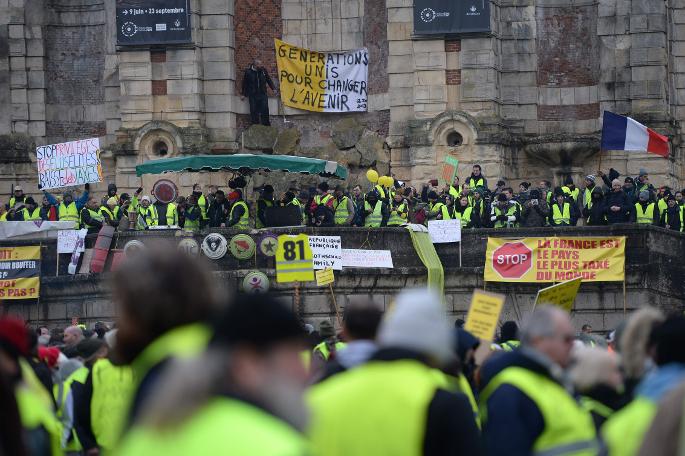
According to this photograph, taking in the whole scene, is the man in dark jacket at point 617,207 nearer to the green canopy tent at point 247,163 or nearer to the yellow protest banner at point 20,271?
the green canopy tent at point 247,163

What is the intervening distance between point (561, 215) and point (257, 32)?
10.6m

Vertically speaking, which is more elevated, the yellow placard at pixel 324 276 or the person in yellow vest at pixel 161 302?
the person in yellow vest at pixel 161 302

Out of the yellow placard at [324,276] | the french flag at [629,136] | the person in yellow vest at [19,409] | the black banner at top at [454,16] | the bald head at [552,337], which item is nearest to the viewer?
the person in yellow vest at [19,409]

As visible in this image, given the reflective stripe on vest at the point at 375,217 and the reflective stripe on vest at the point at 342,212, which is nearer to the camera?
the reflective stripe on vest at the point at 375,217

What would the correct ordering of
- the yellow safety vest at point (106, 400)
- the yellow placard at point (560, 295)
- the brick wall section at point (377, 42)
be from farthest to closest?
the brick wall section at point (377, 42) < the yellow placard at point (560, 295) < the yellow safety vest at point (106, 400)

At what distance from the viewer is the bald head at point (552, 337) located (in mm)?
8289

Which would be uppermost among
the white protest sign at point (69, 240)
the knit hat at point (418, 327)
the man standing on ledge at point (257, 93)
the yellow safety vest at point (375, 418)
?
the man standing on ledge at point (257, 93)

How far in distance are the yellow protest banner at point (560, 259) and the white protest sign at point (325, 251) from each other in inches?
109

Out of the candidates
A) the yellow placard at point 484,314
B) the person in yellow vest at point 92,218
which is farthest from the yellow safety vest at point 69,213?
the yellow placard at point 484,314

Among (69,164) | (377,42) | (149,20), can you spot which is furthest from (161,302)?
(377,42)

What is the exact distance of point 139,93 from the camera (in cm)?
3756

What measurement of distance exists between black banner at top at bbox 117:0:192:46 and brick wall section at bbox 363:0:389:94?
14.2ft

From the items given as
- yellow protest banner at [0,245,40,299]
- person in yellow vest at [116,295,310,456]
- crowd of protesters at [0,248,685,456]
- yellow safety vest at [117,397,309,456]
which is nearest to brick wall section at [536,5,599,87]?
yellow protest banner at [0,245,40,299]

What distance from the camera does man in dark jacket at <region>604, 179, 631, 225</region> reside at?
30906 millimetres
